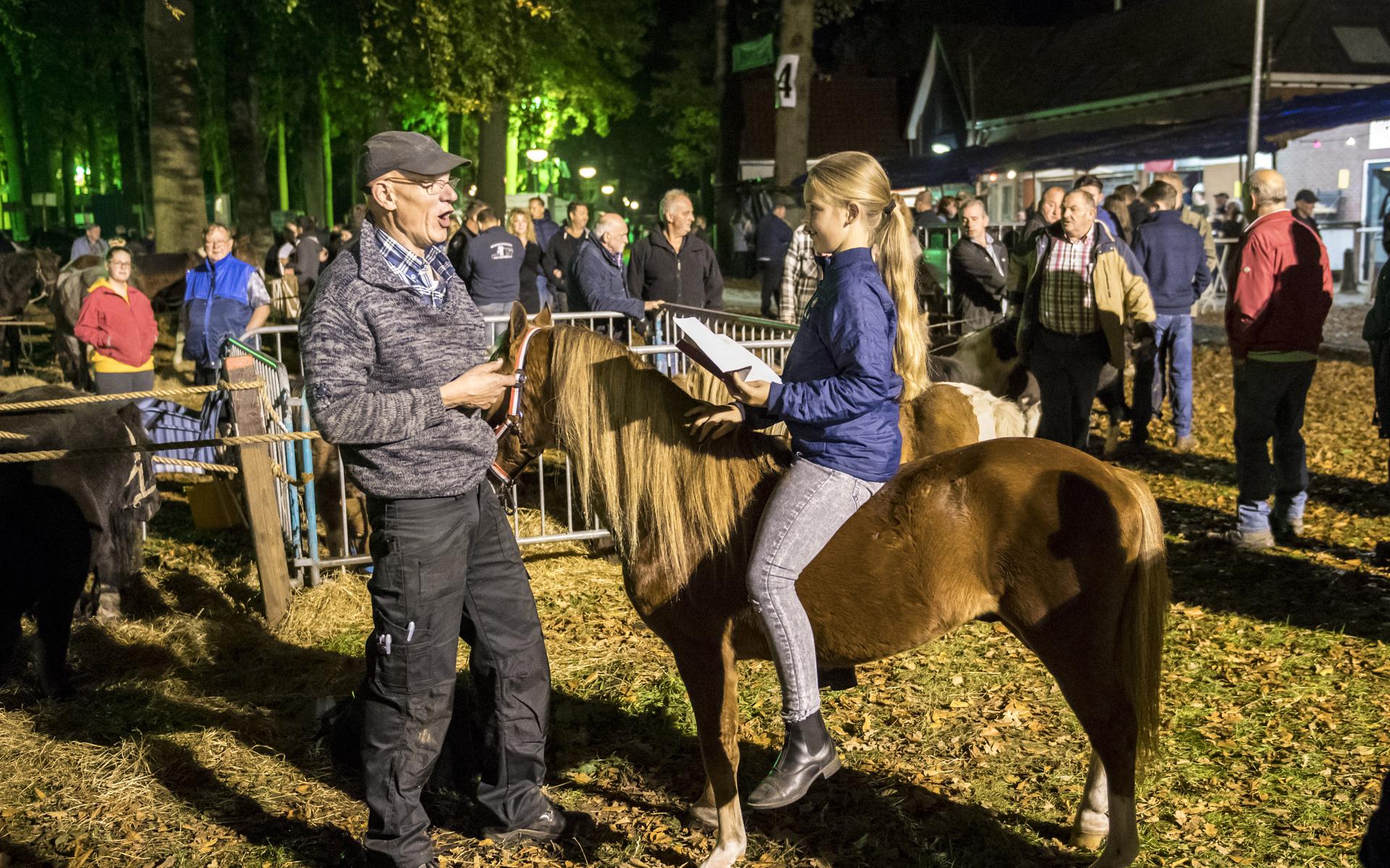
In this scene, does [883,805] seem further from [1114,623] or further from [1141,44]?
[1141,44]

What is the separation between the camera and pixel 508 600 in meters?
3.80

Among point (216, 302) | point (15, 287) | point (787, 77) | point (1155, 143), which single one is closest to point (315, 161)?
point (787, 77)

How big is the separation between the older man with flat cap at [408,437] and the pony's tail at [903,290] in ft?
4.17

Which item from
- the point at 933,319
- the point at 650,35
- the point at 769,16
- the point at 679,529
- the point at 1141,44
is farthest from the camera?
the point at 650,35

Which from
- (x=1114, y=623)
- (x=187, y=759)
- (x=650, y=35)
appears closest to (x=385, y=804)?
(x=187, y=759)

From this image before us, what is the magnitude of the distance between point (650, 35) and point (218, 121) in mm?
20139

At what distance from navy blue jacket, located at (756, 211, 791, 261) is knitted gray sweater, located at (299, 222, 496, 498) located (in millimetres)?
13234

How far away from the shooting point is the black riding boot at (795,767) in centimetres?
358

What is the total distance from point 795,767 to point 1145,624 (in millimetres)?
1188

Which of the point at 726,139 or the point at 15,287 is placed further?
the point at 726,139

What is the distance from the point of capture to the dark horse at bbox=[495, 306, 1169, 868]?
346 centimetres

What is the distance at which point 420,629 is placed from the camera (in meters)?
3.42

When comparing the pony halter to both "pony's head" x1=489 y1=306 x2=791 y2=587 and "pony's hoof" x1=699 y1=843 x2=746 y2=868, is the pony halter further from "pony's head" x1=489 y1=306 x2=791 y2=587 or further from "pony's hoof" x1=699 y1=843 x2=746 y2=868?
"pony's hoof" x1=699 y1=843 x2=746 y2=868

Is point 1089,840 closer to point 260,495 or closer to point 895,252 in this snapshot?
point 895,252
